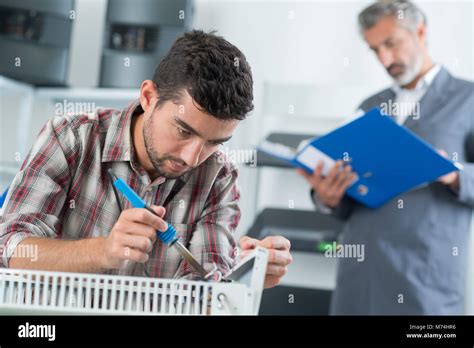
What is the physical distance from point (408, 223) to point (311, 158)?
291mm

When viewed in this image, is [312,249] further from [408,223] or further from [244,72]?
[244,72]

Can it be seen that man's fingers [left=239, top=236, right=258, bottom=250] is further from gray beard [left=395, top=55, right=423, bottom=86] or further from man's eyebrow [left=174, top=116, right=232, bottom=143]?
gray beard [left=395, top=55, right=423, bottom=86]

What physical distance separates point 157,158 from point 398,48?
0.99 metres

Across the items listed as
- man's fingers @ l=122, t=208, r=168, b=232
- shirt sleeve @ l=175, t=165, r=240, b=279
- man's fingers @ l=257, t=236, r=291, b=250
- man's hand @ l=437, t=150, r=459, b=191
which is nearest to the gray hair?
man's hand @ l=437, t=150, r=459, b=191

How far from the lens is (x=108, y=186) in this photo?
2.92 ft

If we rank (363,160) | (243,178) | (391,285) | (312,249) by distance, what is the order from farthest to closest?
(243,178)
(312,249)
(391,285)
(363,160)

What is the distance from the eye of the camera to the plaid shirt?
0.81 metres

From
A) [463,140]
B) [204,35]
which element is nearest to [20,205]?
[204,35]

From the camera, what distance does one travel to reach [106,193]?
0.89m

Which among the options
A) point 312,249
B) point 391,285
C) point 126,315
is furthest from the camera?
point 312,249

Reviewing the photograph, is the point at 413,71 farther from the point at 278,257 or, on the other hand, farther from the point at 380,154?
the point at 278,257

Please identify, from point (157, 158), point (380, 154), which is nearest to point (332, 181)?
point (380, 154)

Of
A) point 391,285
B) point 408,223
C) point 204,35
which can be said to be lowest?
point 391,285

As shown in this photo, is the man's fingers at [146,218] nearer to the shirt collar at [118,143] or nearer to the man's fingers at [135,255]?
the man's fingers at [135,255]
